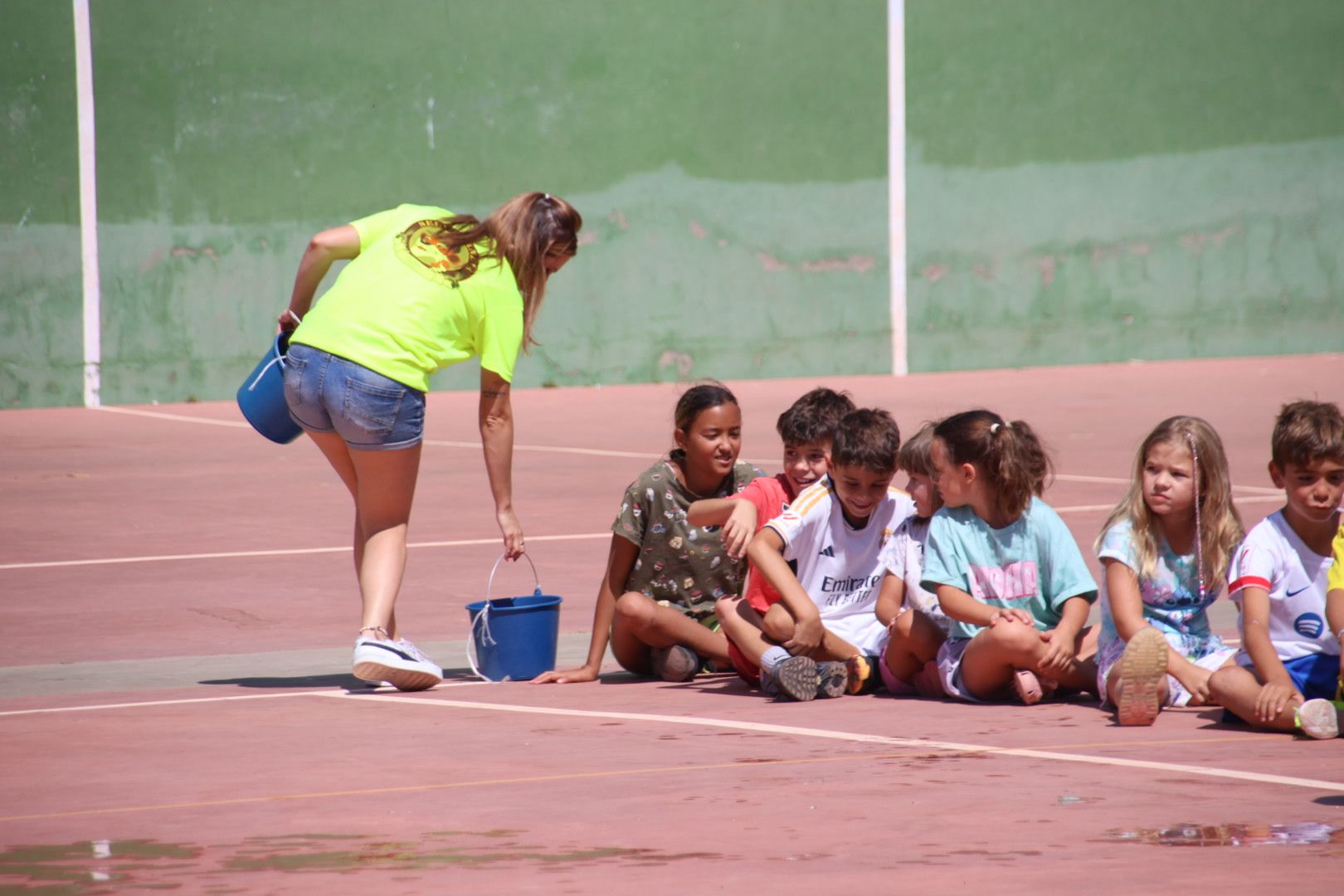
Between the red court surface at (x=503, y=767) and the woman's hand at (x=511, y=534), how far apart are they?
487 mm

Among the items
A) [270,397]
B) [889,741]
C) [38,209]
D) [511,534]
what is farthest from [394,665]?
[38,209]

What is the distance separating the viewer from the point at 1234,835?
453 centimetres

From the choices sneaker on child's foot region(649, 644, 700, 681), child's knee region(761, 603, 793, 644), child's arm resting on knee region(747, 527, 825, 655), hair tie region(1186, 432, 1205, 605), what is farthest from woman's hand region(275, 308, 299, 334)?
hair tie region(1186, 432, 1205, 605)

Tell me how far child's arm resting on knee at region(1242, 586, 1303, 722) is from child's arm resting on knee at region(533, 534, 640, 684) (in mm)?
2274

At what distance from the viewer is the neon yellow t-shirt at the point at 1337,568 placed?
5.82m

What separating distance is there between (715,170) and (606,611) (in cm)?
1515

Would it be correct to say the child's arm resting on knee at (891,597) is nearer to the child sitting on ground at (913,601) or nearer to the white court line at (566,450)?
the child sitting on ground at (913,601)

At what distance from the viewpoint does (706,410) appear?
7.18 meters

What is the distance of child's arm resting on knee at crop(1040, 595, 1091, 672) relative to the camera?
6395 millimetres

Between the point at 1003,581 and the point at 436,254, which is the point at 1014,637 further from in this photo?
the point at 436,254

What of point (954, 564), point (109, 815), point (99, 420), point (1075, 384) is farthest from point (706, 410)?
point (1075, 384)

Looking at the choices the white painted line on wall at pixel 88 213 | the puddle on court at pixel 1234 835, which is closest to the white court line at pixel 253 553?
the puddle on court at pixel 1234 835

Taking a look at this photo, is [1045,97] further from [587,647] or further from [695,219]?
[587,647]

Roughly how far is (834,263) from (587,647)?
1492 cm
